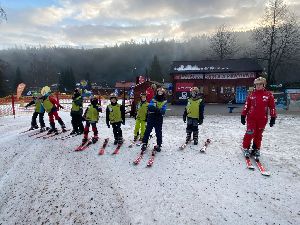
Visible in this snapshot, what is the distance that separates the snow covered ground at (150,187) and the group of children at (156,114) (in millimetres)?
654

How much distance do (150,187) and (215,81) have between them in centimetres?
2707

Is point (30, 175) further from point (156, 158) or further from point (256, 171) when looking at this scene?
point (256, 171)

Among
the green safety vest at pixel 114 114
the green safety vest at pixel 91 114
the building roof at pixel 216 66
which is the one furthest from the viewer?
the building roof at pixel 216 66

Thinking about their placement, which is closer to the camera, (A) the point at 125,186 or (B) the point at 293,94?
(A) the point at 125,186

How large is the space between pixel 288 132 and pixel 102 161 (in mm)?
8682

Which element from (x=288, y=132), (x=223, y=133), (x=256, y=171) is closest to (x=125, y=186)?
(x=256, y=171)

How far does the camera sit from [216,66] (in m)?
31.8

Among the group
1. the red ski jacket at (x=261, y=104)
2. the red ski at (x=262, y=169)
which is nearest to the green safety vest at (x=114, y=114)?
the red ski jacket at (x=261, y=104)

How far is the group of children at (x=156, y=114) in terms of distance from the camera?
7.52 metres

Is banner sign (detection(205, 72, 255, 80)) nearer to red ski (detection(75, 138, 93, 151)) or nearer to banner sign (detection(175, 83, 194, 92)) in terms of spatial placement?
banner sign (detection(175, 83, 194, 92))

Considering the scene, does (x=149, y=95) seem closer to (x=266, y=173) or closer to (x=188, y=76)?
(x=266, y=173)

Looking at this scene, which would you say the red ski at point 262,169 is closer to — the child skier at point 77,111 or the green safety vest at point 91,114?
the green safety vest at point 91,114

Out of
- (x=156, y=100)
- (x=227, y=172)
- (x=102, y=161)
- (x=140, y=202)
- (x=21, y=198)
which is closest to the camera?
(x=140, y=202)

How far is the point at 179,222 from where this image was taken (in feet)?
14.3
